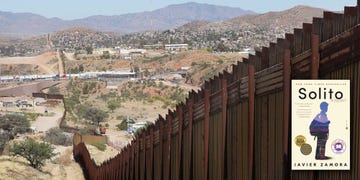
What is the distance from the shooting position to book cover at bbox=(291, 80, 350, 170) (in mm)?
5055

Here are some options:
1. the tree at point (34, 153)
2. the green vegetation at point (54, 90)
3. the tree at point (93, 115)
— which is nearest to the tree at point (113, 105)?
the tree at point (93, 115)

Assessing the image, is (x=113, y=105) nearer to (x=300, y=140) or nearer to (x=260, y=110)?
(x=260, y=110)

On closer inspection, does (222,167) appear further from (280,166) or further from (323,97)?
A: (323,97)

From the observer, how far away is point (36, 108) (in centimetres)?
7994

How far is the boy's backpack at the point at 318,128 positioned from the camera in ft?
16.9

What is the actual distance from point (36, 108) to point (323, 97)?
7723 cm

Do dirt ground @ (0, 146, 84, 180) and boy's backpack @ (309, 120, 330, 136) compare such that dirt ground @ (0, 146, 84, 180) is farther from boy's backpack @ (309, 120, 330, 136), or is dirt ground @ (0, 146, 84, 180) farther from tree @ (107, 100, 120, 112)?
tree @ (107, 100, 120, 112)

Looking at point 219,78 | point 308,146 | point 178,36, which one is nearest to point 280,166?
point 308,146

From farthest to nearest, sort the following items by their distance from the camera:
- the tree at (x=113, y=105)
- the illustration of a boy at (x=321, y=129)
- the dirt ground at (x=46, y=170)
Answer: the tree at (x=113, y=105)
the dirt ground at (x=46, y=170)
the illustration of a boy at (x=321, y=129)

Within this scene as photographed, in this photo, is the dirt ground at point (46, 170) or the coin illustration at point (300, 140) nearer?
the coin illustration at point (300, 140)

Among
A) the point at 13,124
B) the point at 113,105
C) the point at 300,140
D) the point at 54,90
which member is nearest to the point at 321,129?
the point at 300,140

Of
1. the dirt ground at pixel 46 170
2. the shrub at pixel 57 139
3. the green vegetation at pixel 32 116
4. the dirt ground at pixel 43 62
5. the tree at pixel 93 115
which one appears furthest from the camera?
the dirt ground at pixel 43 62

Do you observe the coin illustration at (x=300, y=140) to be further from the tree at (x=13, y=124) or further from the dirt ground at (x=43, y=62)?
the dirt ground at (x=43, y=62)

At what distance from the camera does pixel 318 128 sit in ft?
17.0
